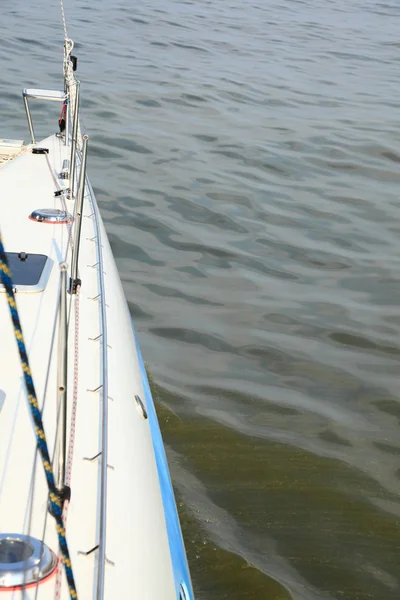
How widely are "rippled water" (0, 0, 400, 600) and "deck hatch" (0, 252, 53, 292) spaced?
4.18ft

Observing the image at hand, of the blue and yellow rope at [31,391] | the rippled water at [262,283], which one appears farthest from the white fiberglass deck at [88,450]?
the rippled water at [262,283]

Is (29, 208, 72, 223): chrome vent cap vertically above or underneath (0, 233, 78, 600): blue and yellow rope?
underneath

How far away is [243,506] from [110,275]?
150cm

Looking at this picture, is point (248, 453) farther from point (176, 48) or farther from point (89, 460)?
point (176, 48)

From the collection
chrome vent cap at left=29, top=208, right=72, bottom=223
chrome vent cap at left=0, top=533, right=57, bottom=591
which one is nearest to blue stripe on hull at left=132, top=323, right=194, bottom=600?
chrome vent cap at left=0, top=533, right=57, bottom=591

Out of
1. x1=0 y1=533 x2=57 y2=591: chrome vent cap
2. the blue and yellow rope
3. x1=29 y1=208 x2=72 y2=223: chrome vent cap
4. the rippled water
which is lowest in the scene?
the rippled water

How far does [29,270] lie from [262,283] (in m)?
2.99

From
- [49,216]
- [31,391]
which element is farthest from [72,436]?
[49,216]

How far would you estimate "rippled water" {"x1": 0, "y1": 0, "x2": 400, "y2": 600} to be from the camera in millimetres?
4195

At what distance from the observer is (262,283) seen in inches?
266

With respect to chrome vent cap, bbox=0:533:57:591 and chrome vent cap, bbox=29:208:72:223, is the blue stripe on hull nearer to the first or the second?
chrome vent cap, bbox=0:533:57:591

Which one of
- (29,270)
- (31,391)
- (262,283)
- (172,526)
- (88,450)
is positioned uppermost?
(31,391)

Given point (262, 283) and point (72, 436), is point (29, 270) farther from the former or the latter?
point (262, 283)

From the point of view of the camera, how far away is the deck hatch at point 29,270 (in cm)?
400
